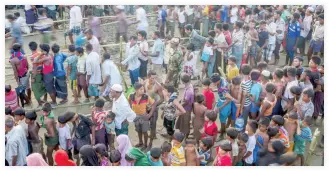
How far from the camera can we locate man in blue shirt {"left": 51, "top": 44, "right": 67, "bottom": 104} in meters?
7.74

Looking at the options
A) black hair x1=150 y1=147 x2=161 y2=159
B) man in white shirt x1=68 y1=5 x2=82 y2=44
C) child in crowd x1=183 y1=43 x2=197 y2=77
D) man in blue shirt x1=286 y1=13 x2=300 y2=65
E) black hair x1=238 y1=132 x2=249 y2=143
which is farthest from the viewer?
man in white shirt x1=68 y1=5 x2=82 y2=44

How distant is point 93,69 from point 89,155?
2.83m

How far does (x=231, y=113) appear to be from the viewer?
23.1 ft

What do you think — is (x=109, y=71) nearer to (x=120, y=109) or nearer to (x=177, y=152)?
(x=120, y=109)

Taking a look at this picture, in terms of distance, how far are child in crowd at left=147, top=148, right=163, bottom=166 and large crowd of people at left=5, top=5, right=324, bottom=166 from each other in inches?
0.5

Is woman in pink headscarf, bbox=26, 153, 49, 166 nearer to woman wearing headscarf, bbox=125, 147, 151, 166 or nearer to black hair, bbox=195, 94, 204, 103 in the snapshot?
woman wearing headscarf, bbox=125, 147, 151, 166

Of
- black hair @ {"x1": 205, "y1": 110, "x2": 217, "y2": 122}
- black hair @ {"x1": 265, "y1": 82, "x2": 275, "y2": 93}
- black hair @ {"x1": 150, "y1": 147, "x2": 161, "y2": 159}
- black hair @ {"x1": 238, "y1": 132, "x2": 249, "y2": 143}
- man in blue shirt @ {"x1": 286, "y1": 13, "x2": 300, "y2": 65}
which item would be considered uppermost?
man in blue shirt @ {"x1": 286, "y1": 13, "x2": 300, "y2": 65}

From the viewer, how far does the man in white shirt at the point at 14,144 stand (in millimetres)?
5598

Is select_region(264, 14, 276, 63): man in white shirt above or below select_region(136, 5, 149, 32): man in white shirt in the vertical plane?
below

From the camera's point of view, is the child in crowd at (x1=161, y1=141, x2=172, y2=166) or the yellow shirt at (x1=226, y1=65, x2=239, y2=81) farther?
the yellow shirt at (x1=226, y1=65, x2=239, y2=81)

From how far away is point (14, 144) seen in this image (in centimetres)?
559

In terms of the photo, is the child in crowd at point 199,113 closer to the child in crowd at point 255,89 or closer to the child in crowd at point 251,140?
the child in crowd at point 255,89

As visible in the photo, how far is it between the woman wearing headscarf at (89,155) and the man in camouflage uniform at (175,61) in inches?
140

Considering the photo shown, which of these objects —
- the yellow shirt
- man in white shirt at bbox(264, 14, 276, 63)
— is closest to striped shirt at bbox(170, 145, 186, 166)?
the yellow shirt
